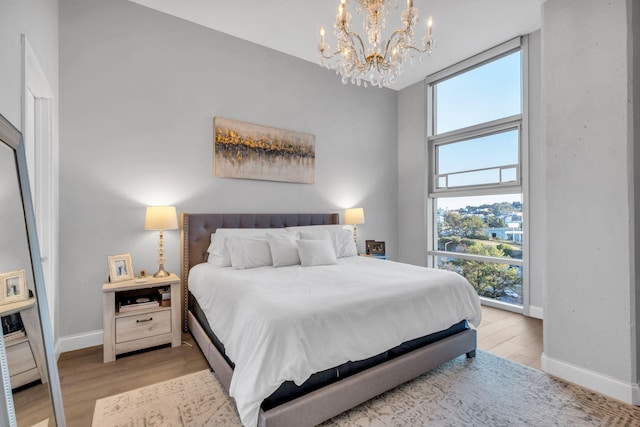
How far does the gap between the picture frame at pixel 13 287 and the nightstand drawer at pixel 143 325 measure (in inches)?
59.2

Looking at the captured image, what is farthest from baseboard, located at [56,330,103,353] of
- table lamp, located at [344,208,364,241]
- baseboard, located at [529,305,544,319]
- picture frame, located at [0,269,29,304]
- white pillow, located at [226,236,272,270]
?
baseboard, located at [529,305,544,319]

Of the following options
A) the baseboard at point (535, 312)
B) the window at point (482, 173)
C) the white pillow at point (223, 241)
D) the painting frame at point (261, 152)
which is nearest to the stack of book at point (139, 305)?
the white pillow at point (223, 241)

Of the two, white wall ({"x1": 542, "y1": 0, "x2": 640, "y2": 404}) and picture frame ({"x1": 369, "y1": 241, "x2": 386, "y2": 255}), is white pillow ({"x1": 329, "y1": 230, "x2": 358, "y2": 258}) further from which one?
white wall ({"x1": 542, "y1": 0, "x2": 640, "y2": 404})

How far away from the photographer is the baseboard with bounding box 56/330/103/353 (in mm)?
2680

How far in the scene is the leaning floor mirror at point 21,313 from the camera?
1.01 metres

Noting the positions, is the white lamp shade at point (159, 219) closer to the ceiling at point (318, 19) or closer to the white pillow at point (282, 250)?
the white pillow at point (282, 250)

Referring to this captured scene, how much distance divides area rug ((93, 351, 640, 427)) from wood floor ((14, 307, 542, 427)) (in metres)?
0.11

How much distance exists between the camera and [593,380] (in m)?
2.15

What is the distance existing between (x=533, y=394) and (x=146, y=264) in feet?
11.3

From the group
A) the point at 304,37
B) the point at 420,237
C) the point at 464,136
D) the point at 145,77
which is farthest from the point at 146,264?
the point at 464,136

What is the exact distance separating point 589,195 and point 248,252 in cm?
280

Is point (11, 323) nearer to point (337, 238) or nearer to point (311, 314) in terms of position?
point (311, 314)

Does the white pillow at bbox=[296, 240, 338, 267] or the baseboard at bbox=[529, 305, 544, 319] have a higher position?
the white pillow at bbox=[296, 240, 338, 267]

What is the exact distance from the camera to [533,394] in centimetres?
209
